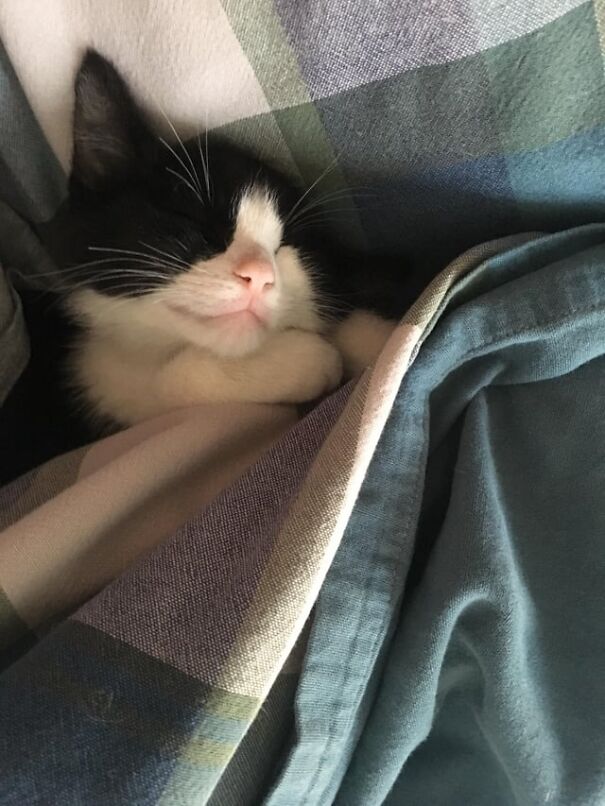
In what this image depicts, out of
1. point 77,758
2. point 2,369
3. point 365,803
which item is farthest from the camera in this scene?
point 2,369

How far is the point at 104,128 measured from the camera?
79 centimetres

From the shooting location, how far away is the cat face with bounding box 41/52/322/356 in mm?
770

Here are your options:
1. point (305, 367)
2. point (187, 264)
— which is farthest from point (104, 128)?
point (305, 367)

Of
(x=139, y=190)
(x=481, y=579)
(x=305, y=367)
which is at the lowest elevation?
(x=481, y=579)

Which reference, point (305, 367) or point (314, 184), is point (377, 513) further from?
point (314, 184)

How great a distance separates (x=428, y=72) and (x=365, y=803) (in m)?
0.62

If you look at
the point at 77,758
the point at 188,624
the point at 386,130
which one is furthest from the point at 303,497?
the point at 386,130

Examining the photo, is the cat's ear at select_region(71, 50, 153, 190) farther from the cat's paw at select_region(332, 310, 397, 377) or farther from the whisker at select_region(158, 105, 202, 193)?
the cat's paw at select_region(332, 310, 397, 377)

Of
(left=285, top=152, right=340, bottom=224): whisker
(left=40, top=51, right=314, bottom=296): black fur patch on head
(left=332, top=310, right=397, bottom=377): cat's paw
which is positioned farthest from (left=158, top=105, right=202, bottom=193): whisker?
(left=332, top=310, right=397, bottom=377): cat's paw

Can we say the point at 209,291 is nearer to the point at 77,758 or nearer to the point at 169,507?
the point at 169,507

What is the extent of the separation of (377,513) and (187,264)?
37cm

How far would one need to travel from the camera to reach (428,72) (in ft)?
2.14

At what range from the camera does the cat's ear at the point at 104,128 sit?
30.1 inches

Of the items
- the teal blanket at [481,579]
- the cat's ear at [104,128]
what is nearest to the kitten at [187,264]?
the cat's ear at [104,128]
